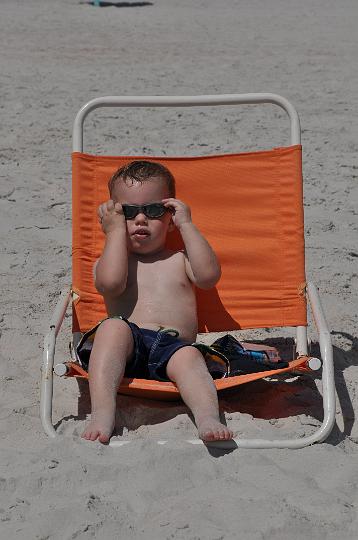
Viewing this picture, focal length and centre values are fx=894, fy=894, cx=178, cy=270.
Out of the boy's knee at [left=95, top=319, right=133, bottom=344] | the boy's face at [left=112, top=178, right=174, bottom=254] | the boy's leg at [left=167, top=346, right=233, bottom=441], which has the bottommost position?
the boy's leg at [left=167, top=346, right=233, bottom=441]

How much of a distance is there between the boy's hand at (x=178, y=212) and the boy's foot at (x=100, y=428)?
37.2 inches

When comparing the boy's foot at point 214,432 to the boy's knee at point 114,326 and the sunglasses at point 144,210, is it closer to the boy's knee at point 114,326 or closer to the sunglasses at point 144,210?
the boy's knee at point 114,326

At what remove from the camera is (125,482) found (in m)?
2.43

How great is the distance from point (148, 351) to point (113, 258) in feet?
1.44

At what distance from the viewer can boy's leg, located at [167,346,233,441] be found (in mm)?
2720

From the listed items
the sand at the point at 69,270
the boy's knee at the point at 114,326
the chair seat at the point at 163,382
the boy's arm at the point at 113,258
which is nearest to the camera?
the sand at the point at 69,270

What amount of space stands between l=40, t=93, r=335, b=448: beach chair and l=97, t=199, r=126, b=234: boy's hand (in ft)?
0.54

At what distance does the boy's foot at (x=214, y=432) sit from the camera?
2697mm

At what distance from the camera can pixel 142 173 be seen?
11.6ft

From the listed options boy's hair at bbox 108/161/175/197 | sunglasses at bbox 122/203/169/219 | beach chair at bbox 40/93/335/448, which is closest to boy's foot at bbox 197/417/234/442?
beach chair at bbox 40/93/335/448

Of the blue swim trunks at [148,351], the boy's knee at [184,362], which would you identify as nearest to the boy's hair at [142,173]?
the blue swim trunks at [148,351]

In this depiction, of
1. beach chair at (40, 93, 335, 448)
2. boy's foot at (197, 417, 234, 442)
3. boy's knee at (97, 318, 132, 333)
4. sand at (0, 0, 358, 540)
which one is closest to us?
sand at (0, 0, 358, 540)

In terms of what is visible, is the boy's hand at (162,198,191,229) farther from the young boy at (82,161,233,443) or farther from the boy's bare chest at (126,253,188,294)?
the boy's bare chest at (126,253,188,294)

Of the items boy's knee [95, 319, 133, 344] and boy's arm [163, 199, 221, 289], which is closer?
boy's knee [95, 319, 133, 344]
